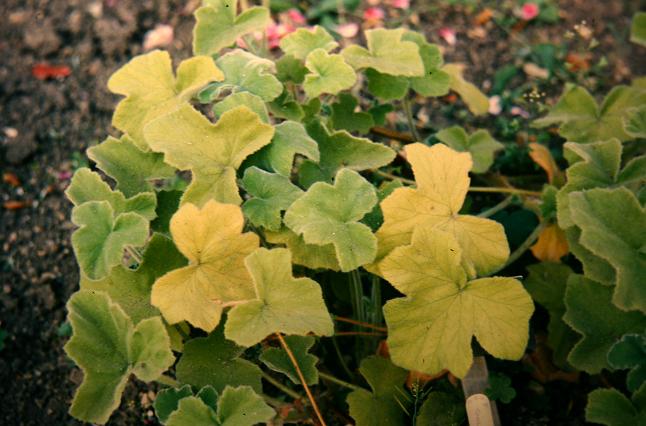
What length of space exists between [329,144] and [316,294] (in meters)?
0.41

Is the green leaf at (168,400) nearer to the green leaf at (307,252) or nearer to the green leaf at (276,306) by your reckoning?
the green leaf at (276,306)

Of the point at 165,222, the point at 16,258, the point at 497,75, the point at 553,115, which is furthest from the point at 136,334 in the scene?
the point at 497,75

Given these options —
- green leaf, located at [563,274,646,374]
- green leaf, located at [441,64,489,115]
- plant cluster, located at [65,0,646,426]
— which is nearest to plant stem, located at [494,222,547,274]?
plant cluster, located at [65,0,646,426]

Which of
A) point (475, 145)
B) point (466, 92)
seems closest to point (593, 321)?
point (475, 145)

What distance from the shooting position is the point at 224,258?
1.27 metres

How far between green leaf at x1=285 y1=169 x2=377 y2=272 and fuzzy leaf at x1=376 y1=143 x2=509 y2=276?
0.07 metres

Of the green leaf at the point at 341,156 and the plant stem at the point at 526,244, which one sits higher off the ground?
the green leaf at the point at 341,156

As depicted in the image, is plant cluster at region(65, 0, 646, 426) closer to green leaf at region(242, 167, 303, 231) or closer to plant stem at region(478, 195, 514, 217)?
green leaf at region(242, 167, 303, 231)

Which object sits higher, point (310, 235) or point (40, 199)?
point (310, 235)

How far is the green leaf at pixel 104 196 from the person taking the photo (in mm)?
1387

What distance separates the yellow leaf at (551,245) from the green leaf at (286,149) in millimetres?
669

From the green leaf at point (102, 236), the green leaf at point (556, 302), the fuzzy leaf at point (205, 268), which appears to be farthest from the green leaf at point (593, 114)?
the green leaf at point (102, 236)

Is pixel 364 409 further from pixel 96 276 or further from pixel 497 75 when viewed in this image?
pixel 497 75

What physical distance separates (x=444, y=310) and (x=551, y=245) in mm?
538
